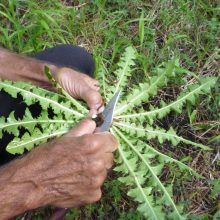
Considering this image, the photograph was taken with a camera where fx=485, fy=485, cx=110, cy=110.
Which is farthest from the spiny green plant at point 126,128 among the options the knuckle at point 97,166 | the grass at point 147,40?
the grass at point 147,40

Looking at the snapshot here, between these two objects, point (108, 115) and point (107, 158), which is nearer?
point (107, 158)

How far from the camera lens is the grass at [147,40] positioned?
10.1ft

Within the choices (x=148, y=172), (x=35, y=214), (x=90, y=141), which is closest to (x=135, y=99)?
(x=148, y=172)

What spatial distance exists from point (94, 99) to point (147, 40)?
122 cm

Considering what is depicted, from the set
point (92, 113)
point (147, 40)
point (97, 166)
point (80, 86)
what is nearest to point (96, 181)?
point (97, 166)

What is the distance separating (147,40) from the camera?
139 inches

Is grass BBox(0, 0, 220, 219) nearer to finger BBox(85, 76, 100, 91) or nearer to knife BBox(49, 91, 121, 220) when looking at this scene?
finger BBox(85, 76, 100, 91)

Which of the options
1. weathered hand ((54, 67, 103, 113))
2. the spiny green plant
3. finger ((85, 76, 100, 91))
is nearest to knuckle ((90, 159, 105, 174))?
the spiny green plant

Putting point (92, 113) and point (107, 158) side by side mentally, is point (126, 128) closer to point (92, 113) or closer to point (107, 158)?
point (92, 113)

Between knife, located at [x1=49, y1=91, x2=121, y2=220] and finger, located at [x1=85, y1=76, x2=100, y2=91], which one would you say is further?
finger, located at [x1=85, y1=76, x2=100, y2=91]

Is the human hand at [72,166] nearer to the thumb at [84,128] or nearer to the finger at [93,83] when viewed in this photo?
the thumb at [84,128]

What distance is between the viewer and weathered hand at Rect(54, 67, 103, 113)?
2473mm

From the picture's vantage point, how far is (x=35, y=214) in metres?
3.15

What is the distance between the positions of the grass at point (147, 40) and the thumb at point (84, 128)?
0.85 metres
